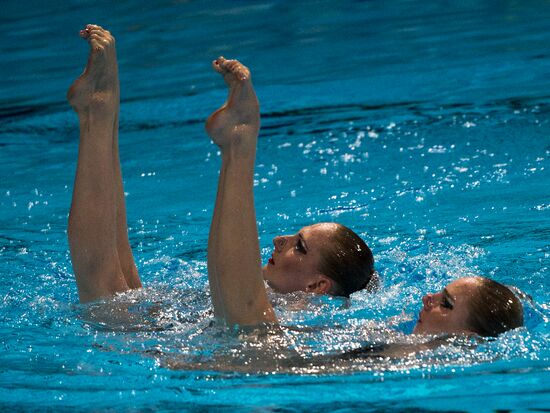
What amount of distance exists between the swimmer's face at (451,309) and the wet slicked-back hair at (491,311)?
0.02 m

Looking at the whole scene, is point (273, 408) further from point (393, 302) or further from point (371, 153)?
point (371, 153)

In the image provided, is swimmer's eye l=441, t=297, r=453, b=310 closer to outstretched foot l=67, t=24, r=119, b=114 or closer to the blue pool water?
the blue pool water

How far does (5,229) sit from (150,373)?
8.12ft

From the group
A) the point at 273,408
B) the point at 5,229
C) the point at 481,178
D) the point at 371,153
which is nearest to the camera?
the point at 273,408

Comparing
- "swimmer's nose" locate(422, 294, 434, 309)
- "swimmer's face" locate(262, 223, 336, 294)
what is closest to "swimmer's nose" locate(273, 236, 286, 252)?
"swimmer's face" locate(262, 223, 336, 294)

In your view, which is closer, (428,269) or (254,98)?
(254,98)

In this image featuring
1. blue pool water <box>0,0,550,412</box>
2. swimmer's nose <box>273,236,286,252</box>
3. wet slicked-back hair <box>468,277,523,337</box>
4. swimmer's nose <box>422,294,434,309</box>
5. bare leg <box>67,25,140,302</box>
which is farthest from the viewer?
swimmer's nose <box>273,236,286,252</box>

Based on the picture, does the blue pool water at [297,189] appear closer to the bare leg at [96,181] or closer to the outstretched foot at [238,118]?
the bare leg at [96,181]

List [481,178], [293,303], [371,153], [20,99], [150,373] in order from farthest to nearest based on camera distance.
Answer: [20,99] → [371,153] → [481,178] → [293,303] → [150,373]

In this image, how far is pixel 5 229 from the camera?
5750 millimetres

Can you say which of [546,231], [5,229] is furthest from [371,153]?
[5,229]

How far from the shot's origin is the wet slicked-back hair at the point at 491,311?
3686 millimetres

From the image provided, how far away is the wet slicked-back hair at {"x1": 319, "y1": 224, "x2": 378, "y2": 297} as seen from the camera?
4422 mm

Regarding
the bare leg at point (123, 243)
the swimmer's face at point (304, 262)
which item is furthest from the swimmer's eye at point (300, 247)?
the bare leg at point (123, 243)
